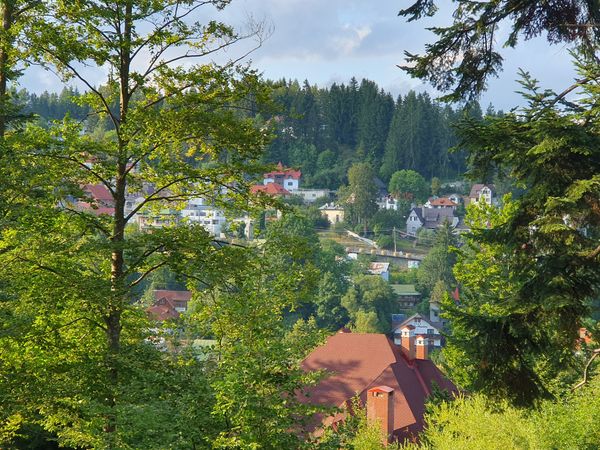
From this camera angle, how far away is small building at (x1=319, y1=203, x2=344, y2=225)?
13562 centimetres

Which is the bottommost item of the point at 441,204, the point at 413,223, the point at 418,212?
the point at 413,223

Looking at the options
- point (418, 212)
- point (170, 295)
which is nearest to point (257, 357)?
point (170, 295)

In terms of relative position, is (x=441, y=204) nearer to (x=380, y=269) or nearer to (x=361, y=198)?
(x=361, y=198)

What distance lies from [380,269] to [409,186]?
115 feet

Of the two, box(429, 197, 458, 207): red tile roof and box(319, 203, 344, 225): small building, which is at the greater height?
box(429, 197, 458, 207): red tile roof

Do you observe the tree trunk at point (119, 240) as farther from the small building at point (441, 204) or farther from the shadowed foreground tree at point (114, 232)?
the small building at point (441, 204)

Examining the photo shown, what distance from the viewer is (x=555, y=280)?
7.05 metres

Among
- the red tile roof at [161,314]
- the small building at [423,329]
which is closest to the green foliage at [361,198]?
the small building at [423,329]

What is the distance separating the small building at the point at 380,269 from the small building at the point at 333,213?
2016 cm

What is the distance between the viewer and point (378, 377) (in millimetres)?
26062

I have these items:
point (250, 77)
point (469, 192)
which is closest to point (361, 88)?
point (469, 192)

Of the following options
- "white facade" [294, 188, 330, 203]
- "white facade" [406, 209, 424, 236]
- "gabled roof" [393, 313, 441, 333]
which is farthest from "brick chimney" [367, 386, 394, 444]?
"white facade" [294, 188, 330, 203]

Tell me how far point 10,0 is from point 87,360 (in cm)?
440

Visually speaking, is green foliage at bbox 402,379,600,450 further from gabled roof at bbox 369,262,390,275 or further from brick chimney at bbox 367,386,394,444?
gabled roof at bbox 369,262,390,275
